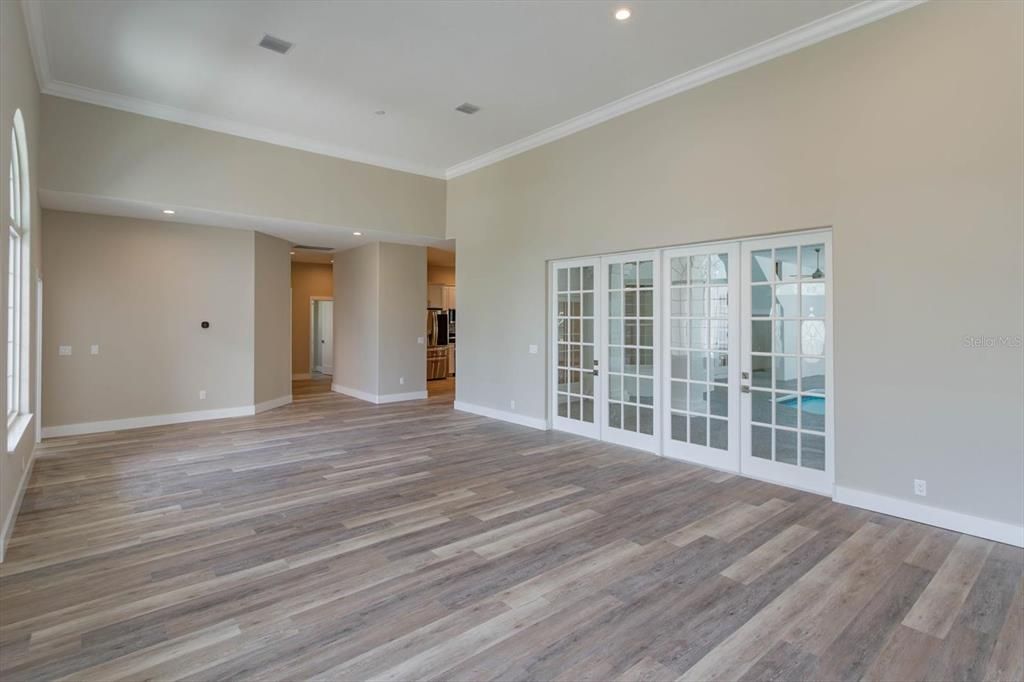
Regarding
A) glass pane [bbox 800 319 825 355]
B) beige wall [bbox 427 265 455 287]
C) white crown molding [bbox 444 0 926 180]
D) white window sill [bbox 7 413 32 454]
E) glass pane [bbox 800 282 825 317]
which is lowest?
white window sill [bbox 7 413 32 454]

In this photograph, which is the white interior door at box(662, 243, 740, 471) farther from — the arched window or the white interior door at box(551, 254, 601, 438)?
the arched window

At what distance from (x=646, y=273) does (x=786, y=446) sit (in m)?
2.31

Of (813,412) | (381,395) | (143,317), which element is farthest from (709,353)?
(143,317)

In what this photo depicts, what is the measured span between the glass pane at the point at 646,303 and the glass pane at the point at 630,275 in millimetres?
169

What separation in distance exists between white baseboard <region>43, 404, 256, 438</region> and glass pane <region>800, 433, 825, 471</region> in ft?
24.6

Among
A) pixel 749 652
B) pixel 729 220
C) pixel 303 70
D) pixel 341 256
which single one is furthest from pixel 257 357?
pixel 749 652

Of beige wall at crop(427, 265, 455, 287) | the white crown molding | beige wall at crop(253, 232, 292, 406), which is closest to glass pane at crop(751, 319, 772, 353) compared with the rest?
the white crown molding

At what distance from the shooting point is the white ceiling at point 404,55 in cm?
410

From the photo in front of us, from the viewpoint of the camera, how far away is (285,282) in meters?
8.98

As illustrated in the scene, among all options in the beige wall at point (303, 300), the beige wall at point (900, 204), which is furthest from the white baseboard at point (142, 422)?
the beige wall at point (900, 204)

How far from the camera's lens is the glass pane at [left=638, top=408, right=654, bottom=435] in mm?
5781

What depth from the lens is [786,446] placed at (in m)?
A: 4.68

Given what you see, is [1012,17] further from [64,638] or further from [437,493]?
[64,638]

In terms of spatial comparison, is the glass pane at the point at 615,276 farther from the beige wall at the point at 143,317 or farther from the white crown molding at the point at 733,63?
the beige wall at the point at 143,317
